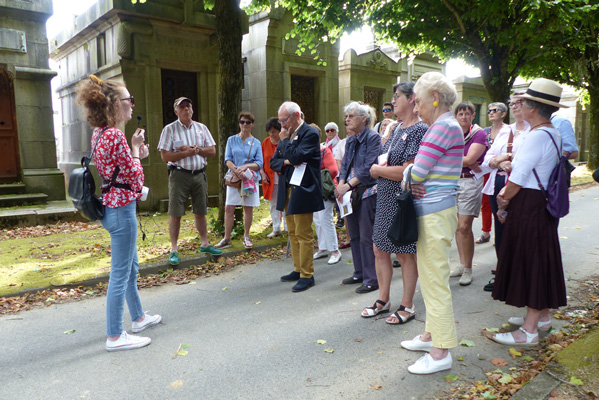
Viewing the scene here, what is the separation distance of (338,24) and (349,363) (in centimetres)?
1056

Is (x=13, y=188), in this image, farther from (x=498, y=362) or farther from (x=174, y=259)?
(x=498, y=362)

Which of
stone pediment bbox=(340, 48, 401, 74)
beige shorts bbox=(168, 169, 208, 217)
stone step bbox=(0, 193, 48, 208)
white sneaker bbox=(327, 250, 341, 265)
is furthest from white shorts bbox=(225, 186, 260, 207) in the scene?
stone pediment bbox=(340, 48, 401, 74)

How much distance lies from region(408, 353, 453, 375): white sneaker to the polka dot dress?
3.20 ft

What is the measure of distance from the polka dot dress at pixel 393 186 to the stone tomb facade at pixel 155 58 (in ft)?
25.2

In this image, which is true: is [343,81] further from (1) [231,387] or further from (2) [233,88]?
(1) [231,387]

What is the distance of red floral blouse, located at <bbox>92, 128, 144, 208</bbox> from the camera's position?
3.55m

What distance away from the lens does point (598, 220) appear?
30.2 feet

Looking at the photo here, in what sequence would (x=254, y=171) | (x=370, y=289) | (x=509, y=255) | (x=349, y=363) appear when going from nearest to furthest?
(x=349, y=363), (x=509, y=255), (x=370, y=289), (x=254, y=171)

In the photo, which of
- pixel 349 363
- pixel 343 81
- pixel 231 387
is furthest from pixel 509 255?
pixel 343 81

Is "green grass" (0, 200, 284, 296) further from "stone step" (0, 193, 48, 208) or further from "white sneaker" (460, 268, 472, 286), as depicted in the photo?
"white sneaker" (460, 268, 472, 286)

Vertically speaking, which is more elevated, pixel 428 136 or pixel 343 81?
pixel 343 81

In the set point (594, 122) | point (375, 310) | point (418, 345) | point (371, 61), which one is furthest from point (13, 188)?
point (594, 122)

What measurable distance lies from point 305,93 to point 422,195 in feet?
38.5

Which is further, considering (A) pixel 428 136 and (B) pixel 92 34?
(B) pixel 92 34
